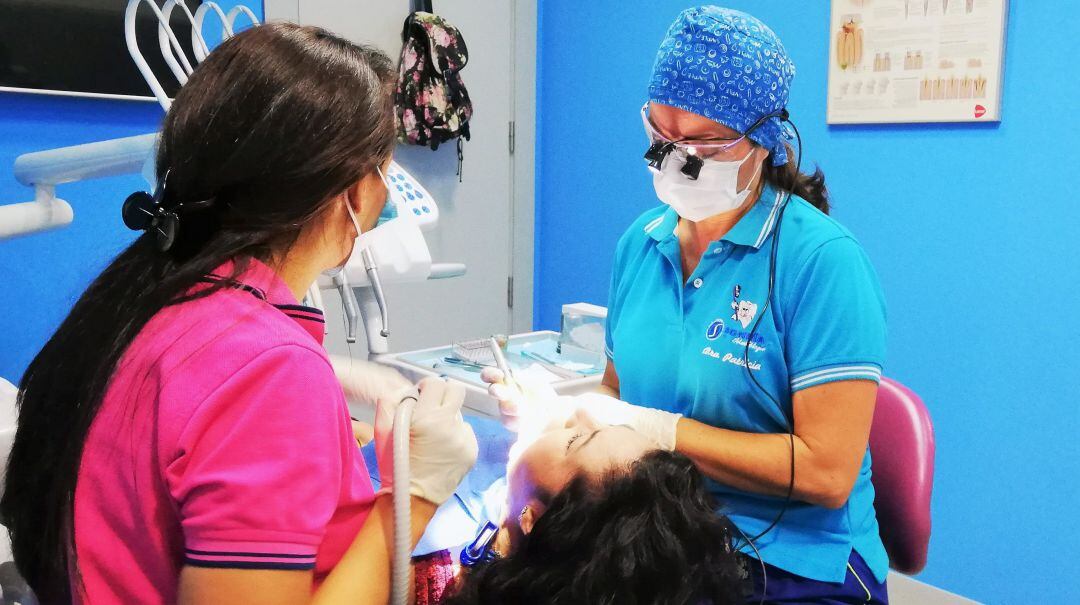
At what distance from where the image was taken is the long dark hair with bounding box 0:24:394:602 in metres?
0.81

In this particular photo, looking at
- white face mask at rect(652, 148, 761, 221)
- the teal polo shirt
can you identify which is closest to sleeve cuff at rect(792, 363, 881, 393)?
the teal polo shirt

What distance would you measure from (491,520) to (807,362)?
605 millimetres

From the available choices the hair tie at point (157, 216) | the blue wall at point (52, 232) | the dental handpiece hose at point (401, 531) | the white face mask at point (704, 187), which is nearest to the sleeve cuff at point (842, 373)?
the white face mask at point (704, 187)

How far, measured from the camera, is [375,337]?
1770mm

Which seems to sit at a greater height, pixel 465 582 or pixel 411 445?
pixel 411 445

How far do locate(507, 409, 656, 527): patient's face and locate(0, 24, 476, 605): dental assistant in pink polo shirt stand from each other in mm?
370

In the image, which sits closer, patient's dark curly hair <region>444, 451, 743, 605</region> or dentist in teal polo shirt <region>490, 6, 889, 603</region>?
patient's dark curly hair <region>444, 451, 743, 605</region>

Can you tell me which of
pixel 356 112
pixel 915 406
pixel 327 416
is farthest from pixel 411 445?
pixel 915 406

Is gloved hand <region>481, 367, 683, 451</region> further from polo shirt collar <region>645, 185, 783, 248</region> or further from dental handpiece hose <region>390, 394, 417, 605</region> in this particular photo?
dental handpiece hose <region>390, 394, 417, 605</region>

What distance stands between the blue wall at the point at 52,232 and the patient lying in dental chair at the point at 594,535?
1562 mm

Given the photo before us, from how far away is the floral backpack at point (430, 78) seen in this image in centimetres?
311

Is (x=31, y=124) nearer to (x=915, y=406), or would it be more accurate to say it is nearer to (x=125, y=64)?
(x=125, y=64)

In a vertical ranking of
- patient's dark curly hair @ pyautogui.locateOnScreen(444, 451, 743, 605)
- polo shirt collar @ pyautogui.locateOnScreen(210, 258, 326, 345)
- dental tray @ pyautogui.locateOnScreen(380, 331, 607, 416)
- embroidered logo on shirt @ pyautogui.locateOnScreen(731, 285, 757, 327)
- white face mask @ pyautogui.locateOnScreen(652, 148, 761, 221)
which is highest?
white face mask @ pyautogui.locateOnScreen(652, 148, 761, 221)

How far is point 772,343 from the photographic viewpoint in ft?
4.23
